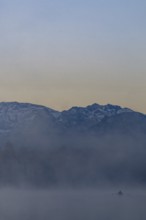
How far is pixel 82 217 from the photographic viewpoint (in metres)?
152

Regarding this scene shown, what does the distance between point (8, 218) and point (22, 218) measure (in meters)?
3.62

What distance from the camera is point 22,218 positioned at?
146 meters

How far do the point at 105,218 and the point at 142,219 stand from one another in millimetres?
9261

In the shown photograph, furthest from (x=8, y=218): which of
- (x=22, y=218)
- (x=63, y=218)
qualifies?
(x=63, y=218)

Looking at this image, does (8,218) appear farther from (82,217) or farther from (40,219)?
(82,217)

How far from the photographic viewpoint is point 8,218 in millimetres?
144500

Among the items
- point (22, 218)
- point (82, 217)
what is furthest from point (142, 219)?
point (22, 218)

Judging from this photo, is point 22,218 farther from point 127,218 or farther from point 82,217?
point 127,218

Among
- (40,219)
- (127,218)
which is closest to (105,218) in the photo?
(127,218)

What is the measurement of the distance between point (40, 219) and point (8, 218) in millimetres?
7540

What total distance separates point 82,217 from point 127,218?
11.6 metres

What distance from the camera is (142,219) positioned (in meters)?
145

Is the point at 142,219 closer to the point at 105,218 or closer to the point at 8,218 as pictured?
the point at 105,218

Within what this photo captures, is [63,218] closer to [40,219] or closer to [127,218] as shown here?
[40,219]
